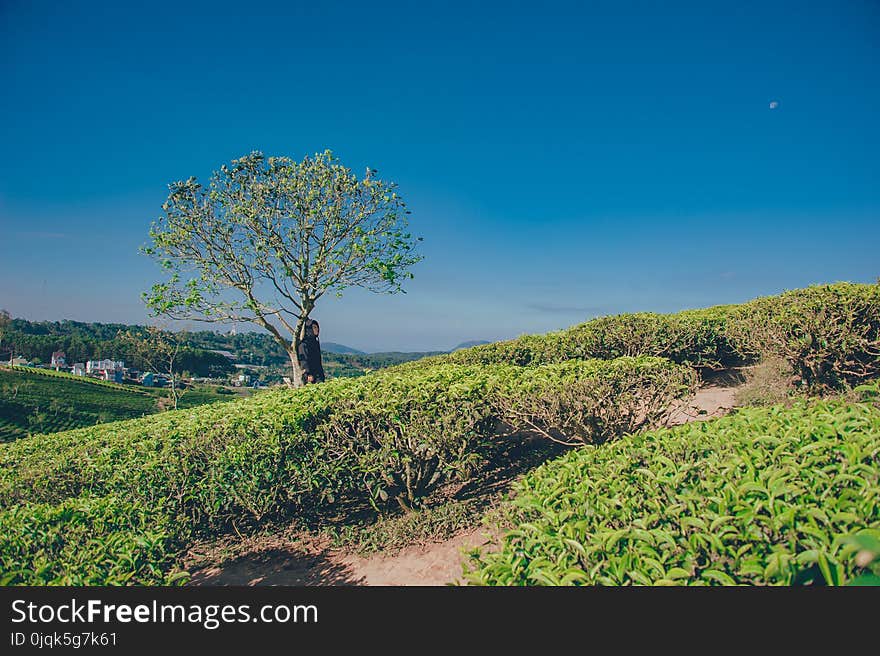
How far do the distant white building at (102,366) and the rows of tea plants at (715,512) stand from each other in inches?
3582

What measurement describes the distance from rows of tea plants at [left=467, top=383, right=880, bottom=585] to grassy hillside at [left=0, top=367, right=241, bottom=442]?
36875 millimetres

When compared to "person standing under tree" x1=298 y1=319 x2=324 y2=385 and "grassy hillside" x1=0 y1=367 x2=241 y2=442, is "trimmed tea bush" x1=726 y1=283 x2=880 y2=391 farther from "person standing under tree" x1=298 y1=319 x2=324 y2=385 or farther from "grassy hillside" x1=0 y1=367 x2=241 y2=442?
"grassy hillside" x1=0 y1=367 x2=241 y2=442

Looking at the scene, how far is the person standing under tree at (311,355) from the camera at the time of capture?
1122 cm

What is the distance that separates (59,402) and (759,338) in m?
54.6

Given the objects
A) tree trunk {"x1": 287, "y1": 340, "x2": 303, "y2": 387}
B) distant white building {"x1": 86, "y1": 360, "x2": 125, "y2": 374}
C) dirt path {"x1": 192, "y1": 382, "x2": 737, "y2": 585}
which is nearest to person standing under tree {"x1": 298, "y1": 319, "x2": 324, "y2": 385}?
tree trunk {"x1": 287, "y1": 340, "x2": 303, "y2": 387}

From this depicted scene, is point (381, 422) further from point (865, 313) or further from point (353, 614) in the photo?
point (865, 313)

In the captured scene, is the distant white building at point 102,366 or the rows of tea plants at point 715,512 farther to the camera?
the distant white building at point 102,366

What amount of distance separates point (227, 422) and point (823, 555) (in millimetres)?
4992

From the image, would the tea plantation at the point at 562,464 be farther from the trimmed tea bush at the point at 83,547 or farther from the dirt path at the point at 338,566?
the dirt path at the point at 338,566

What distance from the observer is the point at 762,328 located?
7.09m

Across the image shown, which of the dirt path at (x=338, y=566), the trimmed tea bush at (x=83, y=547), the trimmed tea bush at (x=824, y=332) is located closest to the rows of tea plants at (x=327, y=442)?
the dirt path at (x=338, y=566)

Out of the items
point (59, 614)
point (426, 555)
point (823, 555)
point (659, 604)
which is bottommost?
point (426, 555)

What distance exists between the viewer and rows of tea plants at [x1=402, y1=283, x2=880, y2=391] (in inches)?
248

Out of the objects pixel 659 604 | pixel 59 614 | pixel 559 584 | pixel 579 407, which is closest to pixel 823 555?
pixel 659 604
